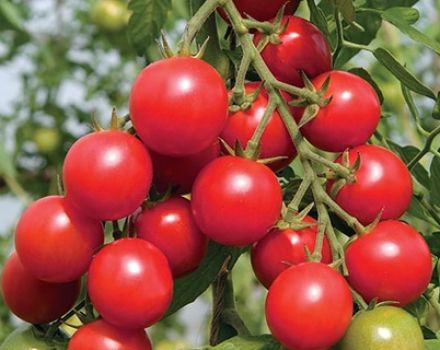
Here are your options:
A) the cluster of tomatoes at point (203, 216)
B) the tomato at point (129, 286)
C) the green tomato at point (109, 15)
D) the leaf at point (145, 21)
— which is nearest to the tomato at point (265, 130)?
the cluster of tomatoes at point (203, 216)

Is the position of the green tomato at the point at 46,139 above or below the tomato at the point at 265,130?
below

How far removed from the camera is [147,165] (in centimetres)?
65

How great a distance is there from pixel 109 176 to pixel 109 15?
1791 millimetres

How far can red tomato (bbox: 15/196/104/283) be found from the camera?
0.65 meters

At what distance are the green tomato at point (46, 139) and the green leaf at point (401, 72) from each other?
1716 mm

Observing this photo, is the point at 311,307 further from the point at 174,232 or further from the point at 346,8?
the point at 346,8

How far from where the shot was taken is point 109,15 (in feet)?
7.80

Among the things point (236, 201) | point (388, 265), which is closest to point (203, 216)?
point (236, 201)

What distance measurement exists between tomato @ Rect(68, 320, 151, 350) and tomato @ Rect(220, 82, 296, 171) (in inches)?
5.9

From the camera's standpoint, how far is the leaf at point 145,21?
34.5 inches

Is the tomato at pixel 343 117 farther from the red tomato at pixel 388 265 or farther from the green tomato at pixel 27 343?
the green tomato at pixel 27 343

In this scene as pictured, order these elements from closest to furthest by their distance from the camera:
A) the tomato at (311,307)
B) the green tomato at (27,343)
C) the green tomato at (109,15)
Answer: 1. the tomato at (311,307)
2. the green tomato at (27,343)
3. the green tomato at (109,15)

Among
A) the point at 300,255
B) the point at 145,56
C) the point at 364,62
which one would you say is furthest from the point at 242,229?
the point at 364,62

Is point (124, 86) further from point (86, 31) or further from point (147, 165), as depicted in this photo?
point (147, 165)
